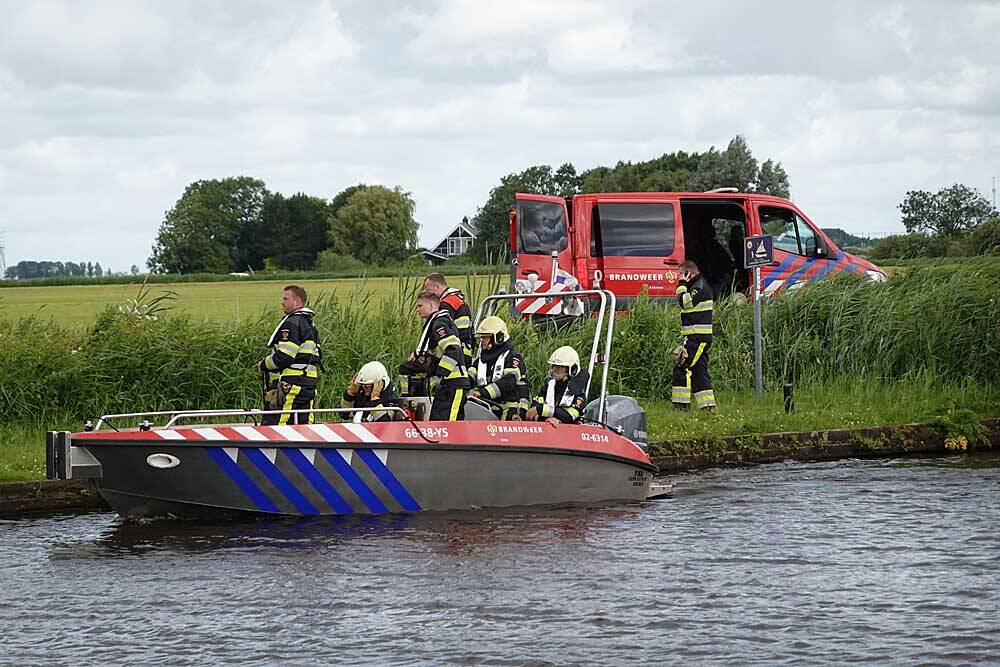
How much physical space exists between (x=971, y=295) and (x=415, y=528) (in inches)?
411

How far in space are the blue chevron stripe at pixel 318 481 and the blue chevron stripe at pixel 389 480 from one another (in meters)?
0.35

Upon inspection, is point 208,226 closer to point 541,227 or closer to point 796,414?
point 541,227

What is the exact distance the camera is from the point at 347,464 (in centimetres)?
1027

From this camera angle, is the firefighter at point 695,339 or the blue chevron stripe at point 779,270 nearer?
the firefighter at point 695,339

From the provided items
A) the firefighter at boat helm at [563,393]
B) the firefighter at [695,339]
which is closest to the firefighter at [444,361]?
the firefighter at boat helm at [563,393]

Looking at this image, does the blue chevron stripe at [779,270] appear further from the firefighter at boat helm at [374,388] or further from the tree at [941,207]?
the tree at [941,207]

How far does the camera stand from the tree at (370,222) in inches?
4050

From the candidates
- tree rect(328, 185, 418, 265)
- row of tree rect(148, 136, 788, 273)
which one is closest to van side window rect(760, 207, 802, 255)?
row of tree rect(148, 136, 788, 273)

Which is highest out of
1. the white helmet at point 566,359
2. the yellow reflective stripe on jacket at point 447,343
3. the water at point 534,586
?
the yellow reflective stripe on jacket at point 447,343

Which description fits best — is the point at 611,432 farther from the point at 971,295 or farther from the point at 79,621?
the point at 971,295

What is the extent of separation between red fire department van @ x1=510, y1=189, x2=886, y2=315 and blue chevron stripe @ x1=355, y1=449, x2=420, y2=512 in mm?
7637

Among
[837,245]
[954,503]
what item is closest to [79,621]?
[954,503]

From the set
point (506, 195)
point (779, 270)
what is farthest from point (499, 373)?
point (506, 195)

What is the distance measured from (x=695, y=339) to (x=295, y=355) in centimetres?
545
